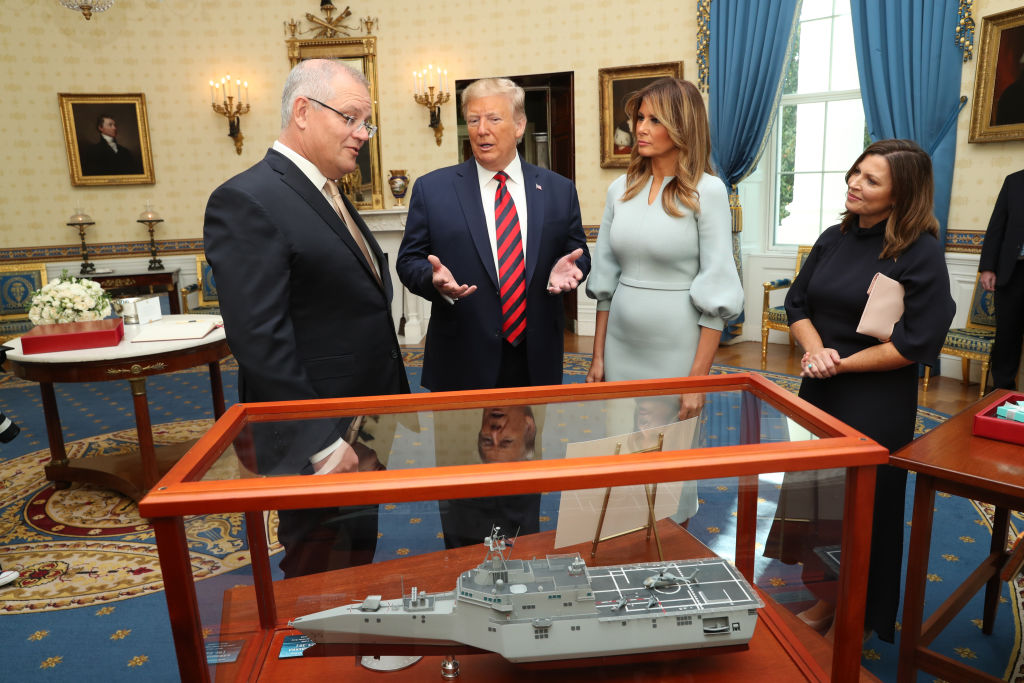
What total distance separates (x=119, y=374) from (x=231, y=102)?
17.5 ft

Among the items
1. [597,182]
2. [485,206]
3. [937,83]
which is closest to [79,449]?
[485,206]

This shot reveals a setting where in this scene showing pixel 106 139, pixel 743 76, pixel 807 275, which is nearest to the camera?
pixel 807 275

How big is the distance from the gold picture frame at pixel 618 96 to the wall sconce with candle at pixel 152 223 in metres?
5.21

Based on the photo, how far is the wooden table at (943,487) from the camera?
1.82m

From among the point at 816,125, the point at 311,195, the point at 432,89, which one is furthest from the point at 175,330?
the point at 816,125

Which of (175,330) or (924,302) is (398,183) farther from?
(924,302)

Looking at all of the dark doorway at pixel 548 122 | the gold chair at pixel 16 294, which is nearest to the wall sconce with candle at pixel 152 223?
the gold chair at pixel 16 294

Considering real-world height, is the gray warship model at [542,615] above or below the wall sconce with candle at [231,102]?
below

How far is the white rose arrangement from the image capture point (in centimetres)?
424

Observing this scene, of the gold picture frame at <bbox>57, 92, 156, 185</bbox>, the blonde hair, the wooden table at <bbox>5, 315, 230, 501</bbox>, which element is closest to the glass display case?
the blonde hair

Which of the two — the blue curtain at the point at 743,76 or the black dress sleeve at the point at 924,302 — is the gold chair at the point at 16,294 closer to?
the blue curtain at the point at 743,76

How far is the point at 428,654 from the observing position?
1.18 metres

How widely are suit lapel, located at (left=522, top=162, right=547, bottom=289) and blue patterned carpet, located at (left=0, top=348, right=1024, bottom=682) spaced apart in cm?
129

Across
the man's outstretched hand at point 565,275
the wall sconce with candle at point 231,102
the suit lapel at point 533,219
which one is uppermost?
the wall sconce with candle at point 231,102
